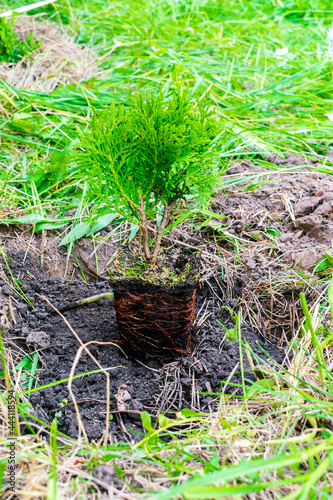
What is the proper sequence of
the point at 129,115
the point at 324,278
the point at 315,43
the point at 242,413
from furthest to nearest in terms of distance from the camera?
the point at 315,43, the point at 324,278, the point at 129,115, the point at 242,413

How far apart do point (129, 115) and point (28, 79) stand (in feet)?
7.52

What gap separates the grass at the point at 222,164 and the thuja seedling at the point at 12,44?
2.01 feet

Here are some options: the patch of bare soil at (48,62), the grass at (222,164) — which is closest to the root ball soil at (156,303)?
the grass at (222,164)

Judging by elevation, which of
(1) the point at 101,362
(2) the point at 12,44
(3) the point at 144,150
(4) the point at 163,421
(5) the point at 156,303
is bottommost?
(1) the point at 101,362

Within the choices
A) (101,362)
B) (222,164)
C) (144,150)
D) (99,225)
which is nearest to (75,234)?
(99,225)

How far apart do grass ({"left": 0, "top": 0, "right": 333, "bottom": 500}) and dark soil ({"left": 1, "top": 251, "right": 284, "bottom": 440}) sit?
7cm

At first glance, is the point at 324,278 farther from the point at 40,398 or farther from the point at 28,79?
the point at 28,79

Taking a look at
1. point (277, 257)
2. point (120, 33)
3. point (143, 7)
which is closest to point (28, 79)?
point (120, 33)

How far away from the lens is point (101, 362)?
192cm

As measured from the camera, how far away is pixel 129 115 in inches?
66.6

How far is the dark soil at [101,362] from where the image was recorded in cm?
170

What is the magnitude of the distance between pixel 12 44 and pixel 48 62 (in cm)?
34

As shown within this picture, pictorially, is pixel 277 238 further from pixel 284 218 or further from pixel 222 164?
pixel 222 164

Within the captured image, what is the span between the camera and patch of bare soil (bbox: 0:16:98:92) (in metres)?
3.54
